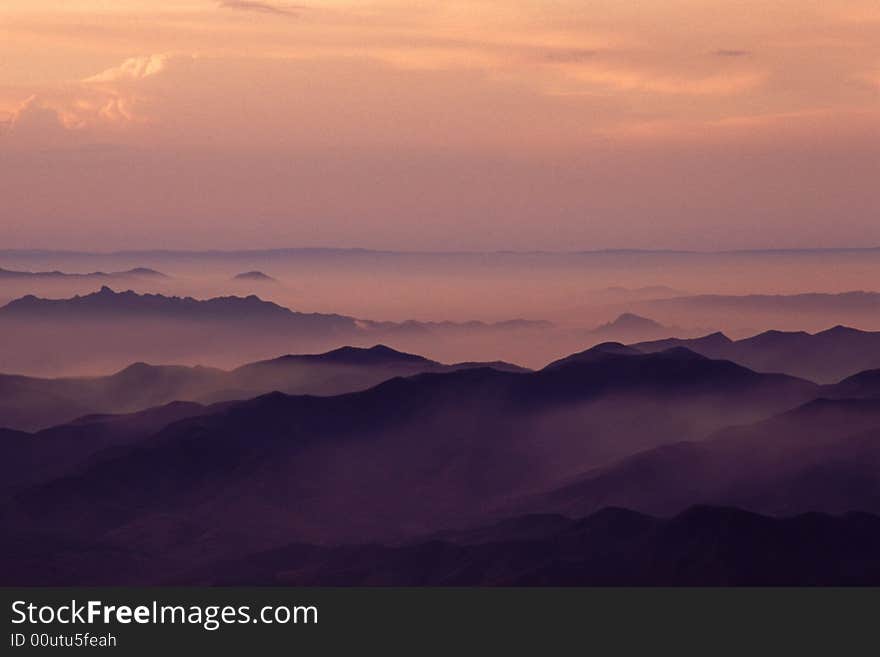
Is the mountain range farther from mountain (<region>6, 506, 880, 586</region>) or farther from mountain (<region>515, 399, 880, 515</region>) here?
mountain (<region>515, 399, 880, 515</region>)

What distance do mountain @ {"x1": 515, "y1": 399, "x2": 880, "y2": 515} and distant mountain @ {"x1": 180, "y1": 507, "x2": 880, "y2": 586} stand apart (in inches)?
1227

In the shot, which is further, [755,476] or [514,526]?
[755,476]

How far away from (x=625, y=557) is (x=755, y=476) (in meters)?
57.5

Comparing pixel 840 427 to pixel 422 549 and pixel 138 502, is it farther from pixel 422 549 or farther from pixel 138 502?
pixel 138 502

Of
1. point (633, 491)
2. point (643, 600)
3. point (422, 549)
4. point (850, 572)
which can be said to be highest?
point (633, 491)

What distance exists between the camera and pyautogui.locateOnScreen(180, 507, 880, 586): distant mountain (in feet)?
404

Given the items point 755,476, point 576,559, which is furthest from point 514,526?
point 755,476

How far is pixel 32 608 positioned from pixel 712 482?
124912mm

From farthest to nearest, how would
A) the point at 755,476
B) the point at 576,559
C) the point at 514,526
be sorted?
1. the point at 755,476
2. the point at 514,526
3. the point at 576,559

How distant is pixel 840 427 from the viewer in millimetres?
194750

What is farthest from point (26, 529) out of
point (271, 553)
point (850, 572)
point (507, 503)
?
point (850, 572)

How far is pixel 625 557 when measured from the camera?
12962 cm

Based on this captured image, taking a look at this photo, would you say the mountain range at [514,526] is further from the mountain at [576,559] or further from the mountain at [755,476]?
the mountain at [755,476]

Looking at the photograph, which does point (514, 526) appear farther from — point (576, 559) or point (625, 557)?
point (625, 557)
